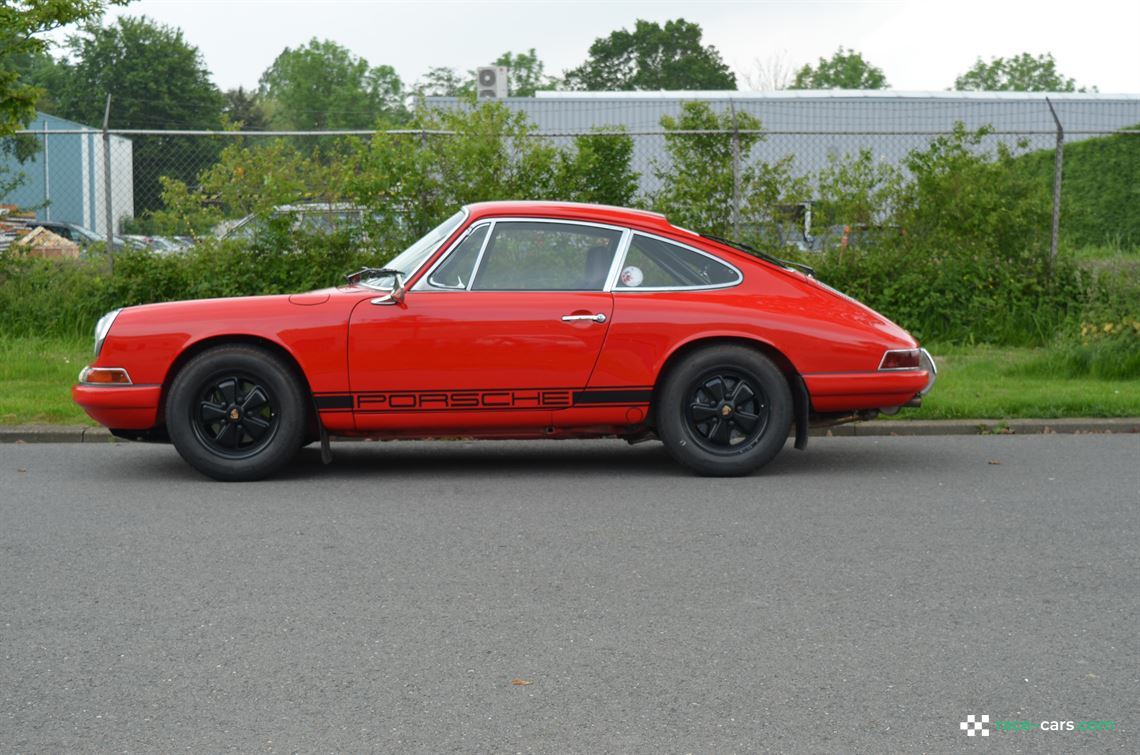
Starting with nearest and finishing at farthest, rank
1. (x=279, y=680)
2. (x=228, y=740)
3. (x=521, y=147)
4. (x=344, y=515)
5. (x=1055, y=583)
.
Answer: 1. (x=228, y=740)
2. (x=279, y=680)
3. (x=1055, y=583)
4. (x=344, y=515)
5. (x=521, y=147)

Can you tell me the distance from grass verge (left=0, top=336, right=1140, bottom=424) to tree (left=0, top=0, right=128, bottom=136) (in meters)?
2.22

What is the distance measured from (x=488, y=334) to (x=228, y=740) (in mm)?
4285

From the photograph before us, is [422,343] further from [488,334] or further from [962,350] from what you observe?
[962,350]

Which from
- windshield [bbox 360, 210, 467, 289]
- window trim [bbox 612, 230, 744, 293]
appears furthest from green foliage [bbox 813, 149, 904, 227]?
windshield [bbox 360, 210, 467, 289]

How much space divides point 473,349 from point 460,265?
0.54 m

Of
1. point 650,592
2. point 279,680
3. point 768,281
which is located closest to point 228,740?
point 279,680

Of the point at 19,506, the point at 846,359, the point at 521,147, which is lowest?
the point at 19,506

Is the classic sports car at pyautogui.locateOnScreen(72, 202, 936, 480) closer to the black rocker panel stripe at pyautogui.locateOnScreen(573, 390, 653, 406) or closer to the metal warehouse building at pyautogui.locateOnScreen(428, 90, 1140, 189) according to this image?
the black rocker panel stripe at pyautogui.locateOnScreen(573, 390, 653, 406)

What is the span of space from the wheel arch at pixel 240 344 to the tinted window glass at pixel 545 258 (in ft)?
3.64

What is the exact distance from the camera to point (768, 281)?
8398 mm

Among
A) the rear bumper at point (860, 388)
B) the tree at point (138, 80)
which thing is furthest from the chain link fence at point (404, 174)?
the tree at point (138, 80)

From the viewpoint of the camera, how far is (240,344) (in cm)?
804

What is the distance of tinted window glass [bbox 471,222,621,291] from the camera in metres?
8.20

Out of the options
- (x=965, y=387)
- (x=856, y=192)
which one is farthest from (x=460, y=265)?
(x=856, y=192)
